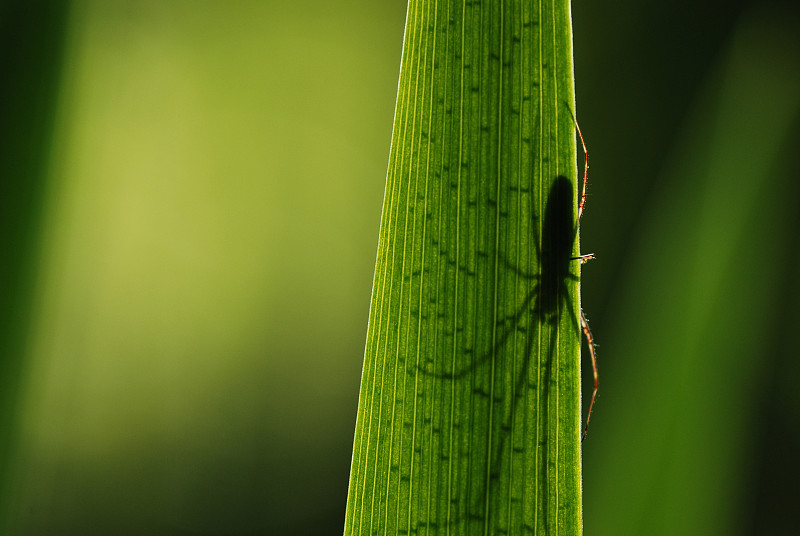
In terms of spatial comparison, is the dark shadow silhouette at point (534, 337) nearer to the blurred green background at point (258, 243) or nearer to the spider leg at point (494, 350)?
the spider leg at point (494, 350)

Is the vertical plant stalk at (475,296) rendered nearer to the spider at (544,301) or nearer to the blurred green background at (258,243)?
the spider at (544,301)

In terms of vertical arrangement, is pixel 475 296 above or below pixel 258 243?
below

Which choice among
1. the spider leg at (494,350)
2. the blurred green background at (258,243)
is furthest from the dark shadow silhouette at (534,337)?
the blurred green background at (258,243)

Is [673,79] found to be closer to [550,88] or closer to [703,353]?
[703,353]

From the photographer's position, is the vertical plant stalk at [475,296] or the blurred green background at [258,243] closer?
the vertical plant stalk at [475,296]

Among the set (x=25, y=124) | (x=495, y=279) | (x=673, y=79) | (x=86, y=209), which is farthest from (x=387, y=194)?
(x=673, y=79)

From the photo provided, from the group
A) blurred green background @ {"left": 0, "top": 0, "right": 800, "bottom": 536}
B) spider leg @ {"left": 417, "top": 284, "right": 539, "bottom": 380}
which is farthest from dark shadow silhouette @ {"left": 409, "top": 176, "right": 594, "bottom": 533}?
blurred green background @ {"left": 0, "top": 0, "right": 800, "bottom": 536}

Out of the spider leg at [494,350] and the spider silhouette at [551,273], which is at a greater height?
the spider silhouette at [551,273]

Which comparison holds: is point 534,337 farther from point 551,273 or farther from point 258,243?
point 258,243

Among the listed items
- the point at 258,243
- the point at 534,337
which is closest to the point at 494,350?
the point at 534,337
